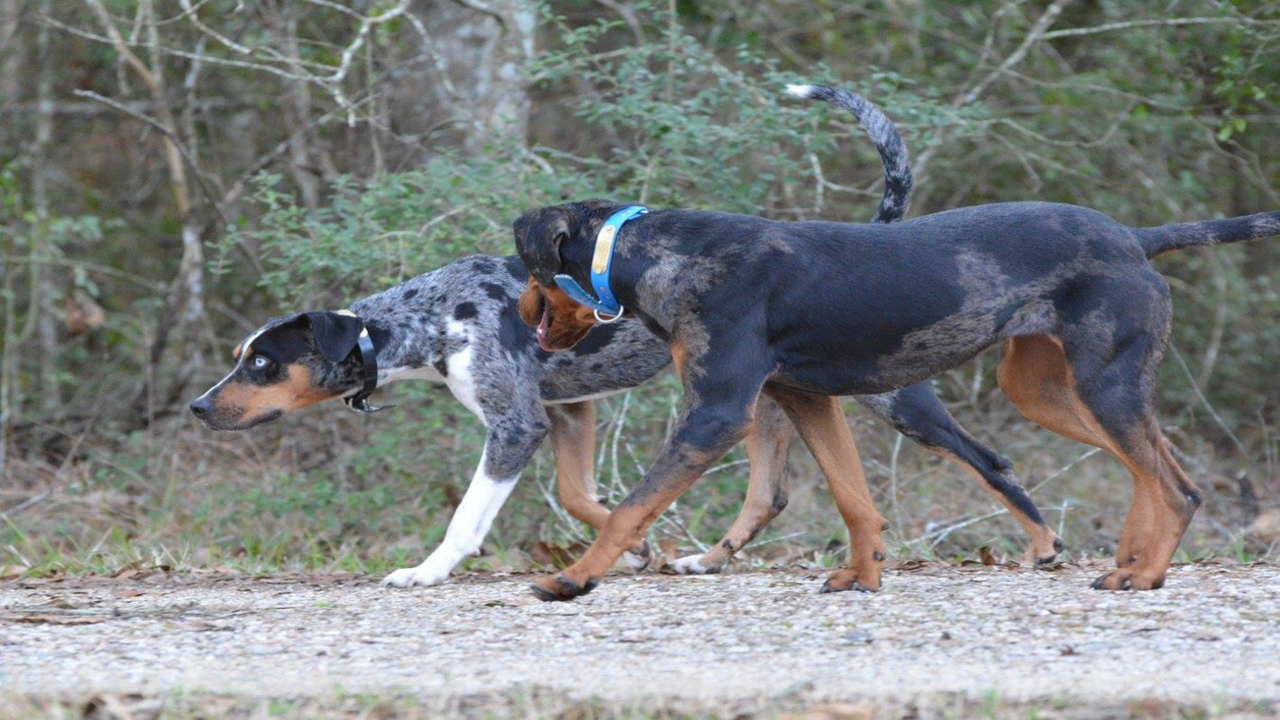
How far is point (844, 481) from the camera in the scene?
239 inches

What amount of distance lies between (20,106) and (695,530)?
7164 mm

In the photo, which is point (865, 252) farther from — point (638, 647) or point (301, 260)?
point (301, 260)

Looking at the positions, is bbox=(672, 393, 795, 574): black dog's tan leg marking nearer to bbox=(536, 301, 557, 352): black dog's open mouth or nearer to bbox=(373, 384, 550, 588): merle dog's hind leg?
bbox=(373, 384, 550, 588): merle dog's hind leg

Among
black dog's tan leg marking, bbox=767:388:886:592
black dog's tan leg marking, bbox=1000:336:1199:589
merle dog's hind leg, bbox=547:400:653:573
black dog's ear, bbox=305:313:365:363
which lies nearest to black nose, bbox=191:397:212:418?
black dog's ear, bbox=305:313:365:363

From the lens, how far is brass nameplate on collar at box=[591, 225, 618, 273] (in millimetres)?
5906

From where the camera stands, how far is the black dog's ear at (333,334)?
6.79 metres

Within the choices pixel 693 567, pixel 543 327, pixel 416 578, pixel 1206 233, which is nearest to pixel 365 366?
pixel 416 578

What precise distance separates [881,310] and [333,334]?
8.00 feet

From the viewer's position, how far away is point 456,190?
8562 mm

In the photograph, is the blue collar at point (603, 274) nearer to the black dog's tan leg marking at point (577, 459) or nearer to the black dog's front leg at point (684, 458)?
the black dog's front leg at point (684, 458)

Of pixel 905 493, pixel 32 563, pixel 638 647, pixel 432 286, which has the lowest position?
pixel 905 493

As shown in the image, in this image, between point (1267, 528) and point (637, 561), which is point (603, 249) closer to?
point (637, 561)

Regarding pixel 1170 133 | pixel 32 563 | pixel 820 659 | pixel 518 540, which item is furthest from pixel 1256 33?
pixel 32 563

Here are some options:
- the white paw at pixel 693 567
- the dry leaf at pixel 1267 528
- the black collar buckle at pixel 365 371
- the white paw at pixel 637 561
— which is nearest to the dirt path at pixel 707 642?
the white paw at pixel 693 567
